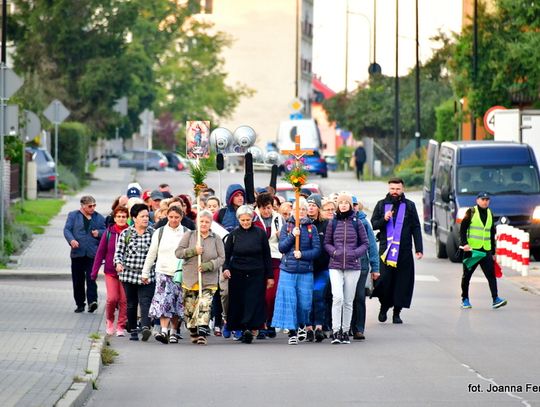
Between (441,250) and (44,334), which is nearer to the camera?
(44,334)

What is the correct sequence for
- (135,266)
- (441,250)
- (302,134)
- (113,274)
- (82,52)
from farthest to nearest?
(302,134) → (82,52) → (441,250) → (113,274) → (135,266)

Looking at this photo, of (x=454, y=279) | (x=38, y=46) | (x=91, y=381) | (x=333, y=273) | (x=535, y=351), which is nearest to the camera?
(x=91, y=381)

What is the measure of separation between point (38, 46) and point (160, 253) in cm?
5109

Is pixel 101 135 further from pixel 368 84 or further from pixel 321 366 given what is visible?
pixel 321 366

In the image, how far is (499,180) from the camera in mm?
31219

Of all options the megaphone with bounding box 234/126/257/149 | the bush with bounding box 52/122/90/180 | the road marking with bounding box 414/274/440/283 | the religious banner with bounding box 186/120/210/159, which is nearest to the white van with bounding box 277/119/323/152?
the bush with bounding box 52/122/90/180

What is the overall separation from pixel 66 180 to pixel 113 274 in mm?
37552

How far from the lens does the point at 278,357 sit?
54.0 ft

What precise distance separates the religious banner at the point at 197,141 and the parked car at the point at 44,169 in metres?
31.4

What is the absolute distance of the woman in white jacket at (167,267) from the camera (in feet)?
59.0

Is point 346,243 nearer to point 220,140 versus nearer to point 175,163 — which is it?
point 220,140

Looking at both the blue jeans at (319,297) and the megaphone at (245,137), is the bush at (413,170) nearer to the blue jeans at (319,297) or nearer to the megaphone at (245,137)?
the megaphone at (245,137)

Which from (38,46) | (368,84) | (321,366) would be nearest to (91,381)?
(321,366)

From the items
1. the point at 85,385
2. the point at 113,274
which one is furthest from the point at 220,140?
the point at 85,385
